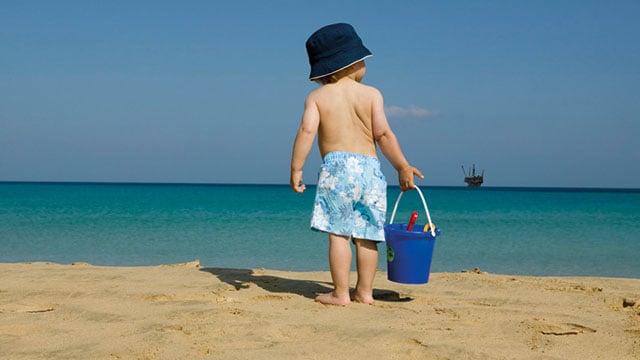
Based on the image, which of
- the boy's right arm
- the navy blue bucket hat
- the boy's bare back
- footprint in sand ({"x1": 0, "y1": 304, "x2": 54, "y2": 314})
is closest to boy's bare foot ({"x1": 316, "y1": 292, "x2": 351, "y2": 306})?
the boy's right arm

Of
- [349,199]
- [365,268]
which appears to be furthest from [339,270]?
[349,199]

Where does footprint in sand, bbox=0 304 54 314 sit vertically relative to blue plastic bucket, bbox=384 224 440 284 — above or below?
below

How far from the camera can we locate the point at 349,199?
385 centimetres

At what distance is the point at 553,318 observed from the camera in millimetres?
3438

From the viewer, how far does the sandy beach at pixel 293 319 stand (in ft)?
8.85

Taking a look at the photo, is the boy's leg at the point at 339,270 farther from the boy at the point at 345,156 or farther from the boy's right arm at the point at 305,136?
the boy's right arm at the point at 305,136

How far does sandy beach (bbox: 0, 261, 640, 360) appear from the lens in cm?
270

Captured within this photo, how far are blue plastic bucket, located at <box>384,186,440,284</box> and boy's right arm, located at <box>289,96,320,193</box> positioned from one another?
2.43 ft

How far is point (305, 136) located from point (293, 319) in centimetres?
121

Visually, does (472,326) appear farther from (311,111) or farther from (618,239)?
(618,239)

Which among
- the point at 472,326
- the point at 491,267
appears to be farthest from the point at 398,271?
the point at 491,267

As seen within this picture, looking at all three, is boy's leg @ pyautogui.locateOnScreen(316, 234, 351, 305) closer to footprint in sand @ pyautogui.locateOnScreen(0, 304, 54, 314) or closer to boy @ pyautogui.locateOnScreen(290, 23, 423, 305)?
boy @ pyautogui.locateOnScreen(290, 23, 423, 305)

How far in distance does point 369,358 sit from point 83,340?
1367mm

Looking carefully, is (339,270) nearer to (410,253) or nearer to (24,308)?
(410,253)
